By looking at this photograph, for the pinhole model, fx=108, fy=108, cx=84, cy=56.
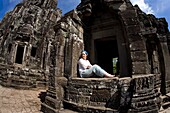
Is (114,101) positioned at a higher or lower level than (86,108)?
higher

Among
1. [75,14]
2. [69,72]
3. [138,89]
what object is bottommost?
[138,89]

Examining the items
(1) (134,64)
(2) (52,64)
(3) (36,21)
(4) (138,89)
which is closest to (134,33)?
(1) (134,64)

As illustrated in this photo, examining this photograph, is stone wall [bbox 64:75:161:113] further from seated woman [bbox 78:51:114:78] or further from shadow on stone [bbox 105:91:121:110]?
seated woman [bbox 78:51:114:78]

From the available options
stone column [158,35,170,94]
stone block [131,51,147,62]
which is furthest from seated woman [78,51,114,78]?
stone column [158,35,170,94]

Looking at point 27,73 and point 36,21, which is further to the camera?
point 36,21

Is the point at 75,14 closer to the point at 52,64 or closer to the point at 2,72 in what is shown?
the point at 52,64

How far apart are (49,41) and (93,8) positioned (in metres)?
11.6

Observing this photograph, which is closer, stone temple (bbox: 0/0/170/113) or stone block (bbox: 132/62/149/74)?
stone temple (bbox: 0/0/170/113)

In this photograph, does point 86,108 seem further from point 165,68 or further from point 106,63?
point 165,68

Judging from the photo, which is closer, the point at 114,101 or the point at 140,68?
the point at 114,101

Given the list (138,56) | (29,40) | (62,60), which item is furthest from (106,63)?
(29,40)

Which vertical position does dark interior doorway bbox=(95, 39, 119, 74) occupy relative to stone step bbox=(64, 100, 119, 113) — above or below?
above

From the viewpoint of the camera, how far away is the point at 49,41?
49.5 feet

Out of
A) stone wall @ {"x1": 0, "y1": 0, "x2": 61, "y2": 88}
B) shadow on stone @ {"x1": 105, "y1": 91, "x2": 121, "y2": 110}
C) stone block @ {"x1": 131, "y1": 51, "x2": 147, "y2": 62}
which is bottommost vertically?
shadow on stone @ {"x1": 105, "y1": 91, "x2": 121, "y2": 110}
